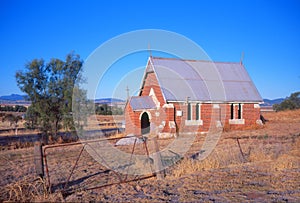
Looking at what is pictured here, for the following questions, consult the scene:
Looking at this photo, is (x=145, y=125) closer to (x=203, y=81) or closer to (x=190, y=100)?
(x=190, y=100)

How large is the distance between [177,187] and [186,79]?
16425 millimetres

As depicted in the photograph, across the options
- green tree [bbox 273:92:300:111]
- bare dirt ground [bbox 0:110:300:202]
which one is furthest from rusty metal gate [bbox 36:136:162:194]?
green tree [bbox 273:92:300:111]

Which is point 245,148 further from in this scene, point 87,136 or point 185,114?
point 87,136

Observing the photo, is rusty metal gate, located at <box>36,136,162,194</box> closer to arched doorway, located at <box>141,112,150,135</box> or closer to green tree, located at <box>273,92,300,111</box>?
arched doorway, located at <box>141,112,150,135</box>

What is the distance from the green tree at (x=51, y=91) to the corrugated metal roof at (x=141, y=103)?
480cm

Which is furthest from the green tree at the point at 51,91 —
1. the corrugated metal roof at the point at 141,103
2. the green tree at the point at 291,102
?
the green tree at the point at 291,102

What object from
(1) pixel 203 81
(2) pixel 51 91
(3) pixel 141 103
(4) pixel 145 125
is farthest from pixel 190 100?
(2) pixel 51 91

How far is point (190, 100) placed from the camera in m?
21.7

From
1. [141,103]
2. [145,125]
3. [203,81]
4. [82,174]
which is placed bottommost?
[82,174]

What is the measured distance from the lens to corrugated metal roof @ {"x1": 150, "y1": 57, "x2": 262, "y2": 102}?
71.9 feet

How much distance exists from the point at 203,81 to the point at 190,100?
3.06m

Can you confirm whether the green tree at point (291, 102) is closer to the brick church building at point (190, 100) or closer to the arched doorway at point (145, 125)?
the brick church building at point (190, 100)

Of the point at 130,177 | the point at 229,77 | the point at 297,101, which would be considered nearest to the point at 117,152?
the point at 130,177

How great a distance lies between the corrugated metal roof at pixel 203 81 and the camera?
21922 millimetres
